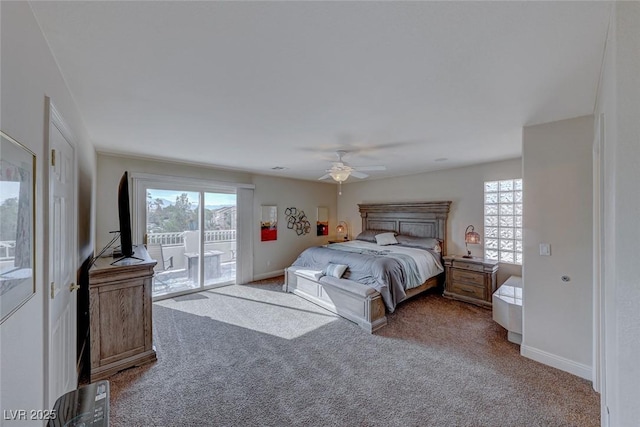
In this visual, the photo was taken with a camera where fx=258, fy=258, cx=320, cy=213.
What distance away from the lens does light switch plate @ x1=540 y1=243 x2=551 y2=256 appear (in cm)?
252

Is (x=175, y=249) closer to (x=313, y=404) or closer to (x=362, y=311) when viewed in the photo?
(x=362, y=311)

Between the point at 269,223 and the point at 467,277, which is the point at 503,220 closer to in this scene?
the point at 467,277

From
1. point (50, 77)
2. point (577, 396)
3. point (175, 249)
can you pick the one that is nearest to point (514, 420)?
point (577, 396)

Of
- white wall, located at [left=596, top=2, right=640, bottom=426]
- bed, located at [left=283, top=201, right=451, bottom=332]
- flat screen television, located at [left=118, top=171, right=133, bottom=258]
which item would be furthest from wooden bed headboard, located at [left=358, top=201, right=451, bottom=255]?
flat screen television, located at [left=118, top=171, right=133, bottom=258]

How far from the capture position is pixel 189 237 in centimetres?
477

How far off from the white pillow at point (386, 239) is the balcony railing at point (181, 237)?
3.10 m

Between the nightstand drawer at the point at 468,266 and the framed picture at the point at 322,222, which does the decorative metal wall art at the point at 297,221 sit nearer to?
the framed picture at the point at 322,222

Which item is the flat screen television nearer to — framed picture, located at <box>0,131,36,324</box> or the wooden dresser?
the wooden dresser

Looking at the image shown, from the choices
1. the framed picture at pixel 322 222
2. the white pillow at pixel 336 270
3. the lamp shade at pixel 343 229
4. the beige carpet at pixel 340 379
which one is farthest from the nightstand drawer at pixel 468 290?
the framed picture at pixel 322 222

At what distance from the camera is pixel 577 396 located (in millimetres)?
2119

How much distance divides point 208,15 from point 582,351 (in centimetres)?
382

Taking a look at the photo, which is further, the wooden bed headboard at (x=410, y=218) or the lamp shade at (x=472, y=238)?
the wooden bed headboard at (x=410, y=218)

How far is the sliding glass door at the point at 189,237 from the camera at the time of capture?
173 inches

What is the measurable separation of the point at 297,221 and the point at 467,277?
12.5 ft
